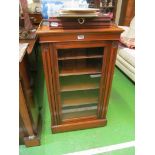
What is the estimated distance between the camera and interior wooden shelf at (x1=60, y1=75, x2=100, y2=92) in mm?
1520

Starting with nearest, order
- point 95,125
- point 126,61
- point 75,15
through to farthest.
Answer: point 75,15 < point 95,125 < point 126,61

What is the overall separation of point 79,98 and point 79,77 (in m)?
0.24

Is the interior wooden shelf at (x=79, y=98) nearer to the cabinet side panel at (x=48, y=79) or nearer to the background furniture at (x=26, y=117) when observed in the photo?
the cabinet side panel at (x=48, y=79)

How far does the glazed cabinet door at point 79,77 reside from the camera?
1.25 m

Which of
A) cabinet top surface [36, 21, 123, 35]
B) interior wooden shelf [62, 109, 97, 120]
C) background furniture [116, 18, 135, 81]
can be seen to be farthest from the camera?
background furniture [116, 18, 135, 81]

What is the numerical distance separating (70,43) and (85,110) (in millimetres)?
817

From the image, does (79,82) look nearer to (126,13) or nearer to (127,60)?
(127,60)

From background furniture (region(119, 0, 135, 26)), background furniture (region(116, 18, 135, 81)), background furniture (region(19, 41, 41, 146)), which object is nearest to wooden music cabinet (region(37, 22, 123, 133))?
background furniture (region(19, 41, 41, 146))

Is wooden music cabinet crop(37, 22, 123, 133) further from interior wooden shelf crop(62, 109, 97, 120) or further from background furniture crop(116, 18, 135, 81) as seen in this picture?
background furniture crop(116, 18, 135, 81)

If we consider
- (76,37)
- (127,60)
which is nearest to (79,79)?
(76,37)

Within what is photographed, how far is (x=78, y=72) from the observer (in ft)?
4.61

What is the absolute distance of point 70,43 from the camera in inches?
46.4
